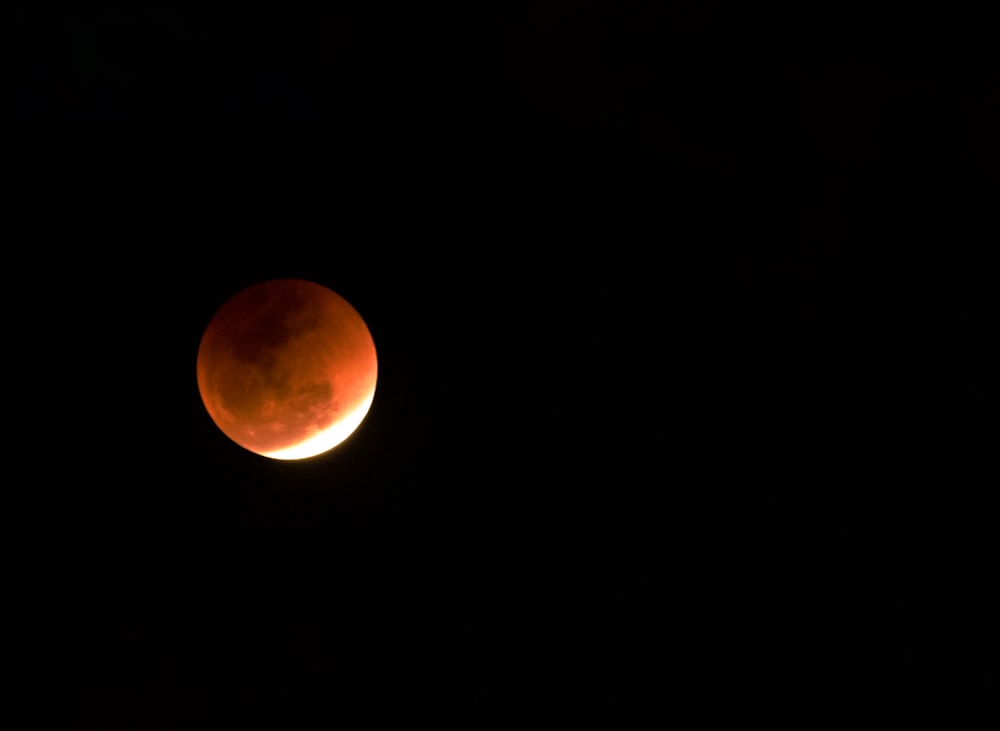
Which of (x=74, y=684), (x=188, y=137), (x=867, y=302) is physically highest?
(x=188, y=137)

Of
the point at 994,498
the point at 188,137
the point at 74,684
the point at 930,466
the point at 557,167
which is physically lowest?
the point at 994,498

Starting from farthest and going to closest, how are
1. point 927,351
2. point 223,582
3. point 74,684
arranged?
point 927,351
point 223,582
point 74,684

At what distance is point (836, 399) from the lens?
3934 mm

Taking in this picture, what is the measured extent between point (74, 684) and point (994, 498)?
17.4 feet

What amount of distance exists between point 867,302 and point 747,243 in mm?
841

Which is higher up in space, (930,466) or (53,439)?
(53,439)

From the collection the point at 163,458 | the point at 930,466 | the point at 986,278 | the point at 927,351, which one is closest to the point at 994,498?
the point at 930,466

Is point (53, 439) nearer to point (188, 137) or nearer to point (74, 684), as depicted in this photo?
point (74, 684)

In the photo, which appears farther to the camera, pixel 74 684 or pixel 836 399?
pixel 836 399

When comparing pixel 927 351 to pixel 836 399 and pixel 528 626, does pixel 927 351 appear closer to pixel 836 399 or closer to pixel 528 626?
pixel 836 399

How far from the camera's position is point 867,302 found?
3959 mm

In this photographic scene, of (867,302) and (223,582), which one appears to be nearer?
(223,582)

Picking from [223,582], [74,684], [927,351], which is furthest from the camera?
[927,351]

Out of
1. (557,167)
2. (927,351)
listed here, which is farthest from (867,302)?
(557,167)
